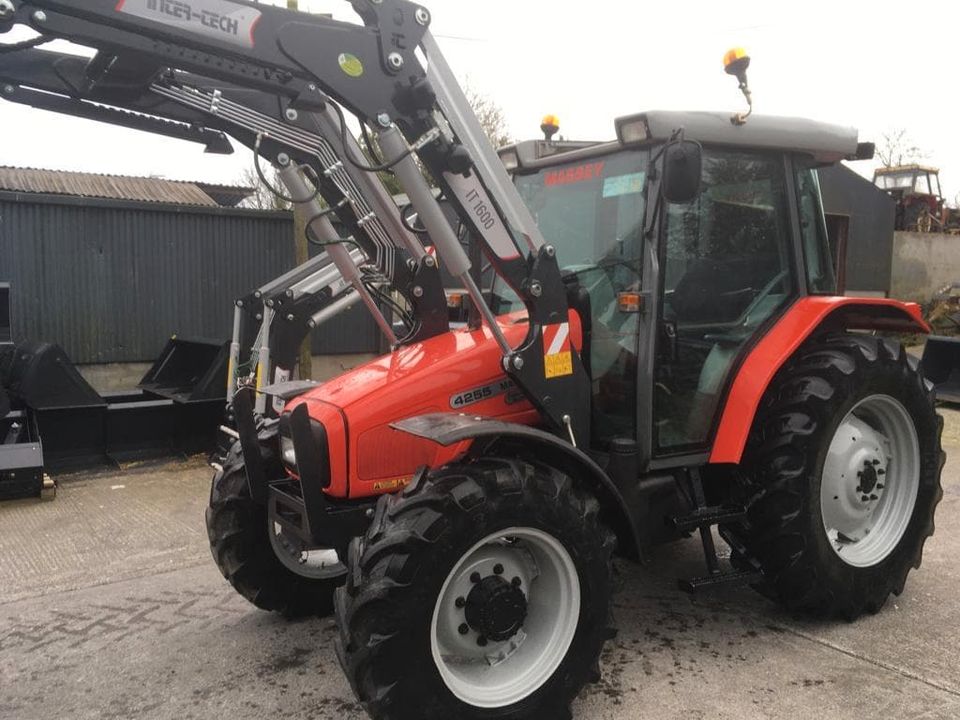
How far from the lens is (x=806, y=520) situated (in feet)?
11.3

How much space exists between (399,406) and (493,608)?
2.70ft

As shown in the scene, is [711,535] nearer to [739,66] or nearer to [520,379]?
[520,379]

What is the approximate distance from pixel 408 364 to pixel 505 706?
1.34 meters

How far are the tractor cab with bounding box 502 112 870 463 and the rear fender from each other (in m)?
0.39

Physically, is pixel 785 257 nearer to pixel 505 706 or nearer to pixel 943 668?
pixel 943 668

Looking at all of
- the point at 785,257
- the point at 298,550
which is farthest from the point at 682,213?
the point at 298,550

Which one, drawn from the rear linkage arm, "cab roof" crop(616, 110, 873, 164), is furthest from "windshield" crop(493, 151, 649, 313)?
the rear linkage arm

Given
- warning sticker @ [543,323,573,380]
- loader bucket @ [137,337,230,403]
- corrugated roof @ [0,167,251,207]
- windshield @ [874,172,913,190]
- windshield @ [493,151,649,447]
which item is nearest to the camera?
warning sticker @ [543,323,573,380]

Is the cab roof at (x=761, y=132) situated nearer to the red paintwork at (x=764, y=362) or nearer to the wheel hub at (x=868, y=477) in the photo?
the red paintwork at (x=764, y=362)

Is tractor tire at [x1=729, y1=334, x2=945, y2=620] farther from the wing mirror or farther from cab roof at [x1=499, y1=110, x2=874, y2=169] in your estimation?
the wing mirror

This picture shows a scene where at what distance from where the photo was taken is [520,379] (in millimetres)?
3045

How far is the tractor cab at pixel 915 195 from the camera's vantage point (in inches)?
896

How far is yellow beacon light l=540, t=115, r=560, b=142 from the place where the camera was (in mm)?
4250

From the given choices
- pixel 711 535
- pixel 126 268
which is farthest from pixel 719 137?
pixel 126 268
